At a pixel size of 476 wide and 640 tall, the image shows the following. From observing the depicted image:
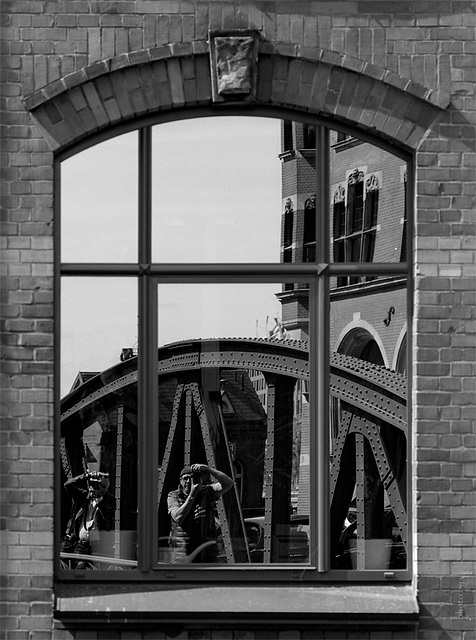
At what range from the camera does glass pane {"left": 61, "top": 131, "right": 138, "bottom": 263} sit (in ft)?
22.5

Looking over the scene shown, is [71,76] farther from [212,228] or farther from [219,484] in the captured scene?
A: [219,484]

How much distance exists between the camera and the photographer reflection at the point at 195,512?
6.83m

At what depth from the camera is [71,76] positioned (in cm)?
665

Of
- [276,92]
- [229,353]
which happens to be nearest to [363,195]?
[276,92]

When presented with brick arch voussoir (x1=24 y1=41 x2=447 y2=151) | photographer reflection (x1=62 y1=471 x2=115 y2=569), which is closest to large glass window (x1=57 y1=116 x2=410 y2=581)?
photographer reflection (x1=62 y1=471 x2=115 y2=569)

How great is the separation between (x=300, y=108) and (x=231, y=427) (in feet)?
7.07

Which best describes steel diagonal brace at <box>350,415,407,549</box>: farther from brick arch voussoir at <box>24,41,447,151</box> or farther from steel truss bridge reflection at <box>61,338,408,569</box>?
brick arch voussoir at <box>24,41,447,151</box>

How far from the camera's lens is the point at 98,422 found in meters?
6.89

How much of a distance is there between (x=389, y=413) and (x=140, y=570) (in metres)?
1.93

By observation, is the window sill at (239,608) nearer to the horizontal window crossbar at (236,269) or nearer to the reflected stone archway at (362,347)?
the reflected stone archway at (362,347)

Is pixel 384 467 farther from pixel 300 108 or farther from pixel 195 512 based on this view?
pixel 300 108

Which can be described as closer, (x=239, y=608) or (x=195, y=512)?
(x=239, y=608)

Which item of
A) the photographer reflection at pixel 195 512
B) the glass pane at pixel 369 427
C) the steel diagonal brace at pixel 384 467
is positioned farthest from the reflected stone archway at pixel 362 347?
the photographer reflection at pixel 195 512

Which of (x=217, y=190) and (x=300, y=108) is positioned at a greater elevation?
(x=300, y=108)
